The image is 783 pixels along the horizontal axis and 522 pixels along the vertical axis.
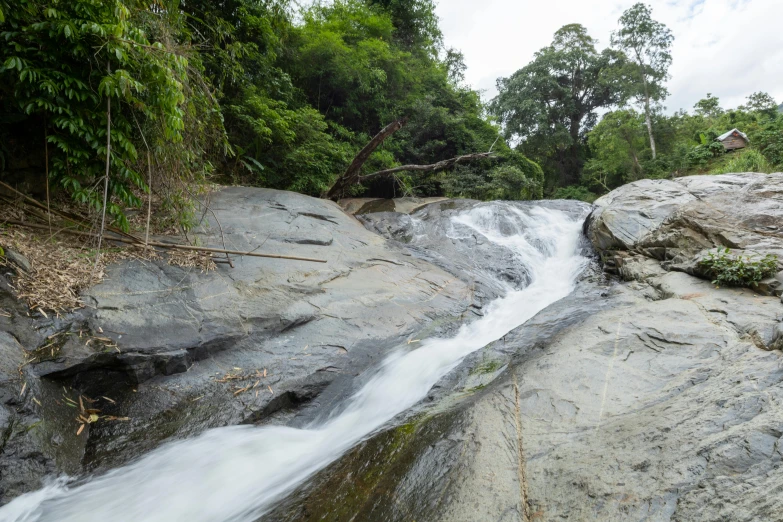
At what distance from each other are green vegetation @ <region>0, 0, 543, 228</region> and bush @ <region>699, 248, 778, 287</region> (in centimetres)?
682

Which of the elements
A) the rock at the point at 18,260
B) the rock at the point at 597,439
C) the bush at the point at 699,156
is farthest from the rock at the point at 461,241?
the bush at the point at 699,156

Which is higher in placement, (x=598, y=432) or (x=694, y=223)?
(x=694, y=223)

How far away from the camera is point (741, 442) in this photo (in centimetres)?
197

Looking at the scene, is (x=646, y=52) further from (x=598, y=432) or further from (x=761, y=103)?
(x=598, y=432)

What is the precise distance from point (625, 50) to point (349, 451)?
1212 inches

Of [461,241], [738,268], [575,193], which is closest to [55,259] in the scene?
[461,241]

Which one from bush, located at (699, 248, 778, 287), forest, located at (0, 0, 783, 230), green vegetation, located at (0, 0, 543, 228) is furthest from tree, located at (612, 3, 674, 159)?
bush, located at (699, 248, 778, 287)

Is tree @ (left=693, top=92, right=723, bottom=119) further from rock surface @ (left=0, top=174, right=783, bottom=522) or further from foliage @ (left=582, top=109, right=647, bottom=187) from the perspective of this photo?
rock surface @ (left=0, top=174, right=783, bottom=522)

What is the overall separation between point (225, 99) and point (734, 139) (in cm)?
2771

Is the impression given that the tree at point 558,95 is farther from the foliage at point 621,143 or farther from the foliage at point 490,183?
the foliage at point 490,183

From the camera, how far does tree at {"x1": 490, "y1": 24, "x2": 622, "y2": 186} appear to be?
25766 millimetres

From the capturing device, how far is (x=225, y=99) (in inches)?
363

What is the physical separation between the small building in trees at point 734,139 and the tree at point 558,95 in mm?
6935

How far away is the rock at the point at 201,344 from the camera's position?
3066mm
